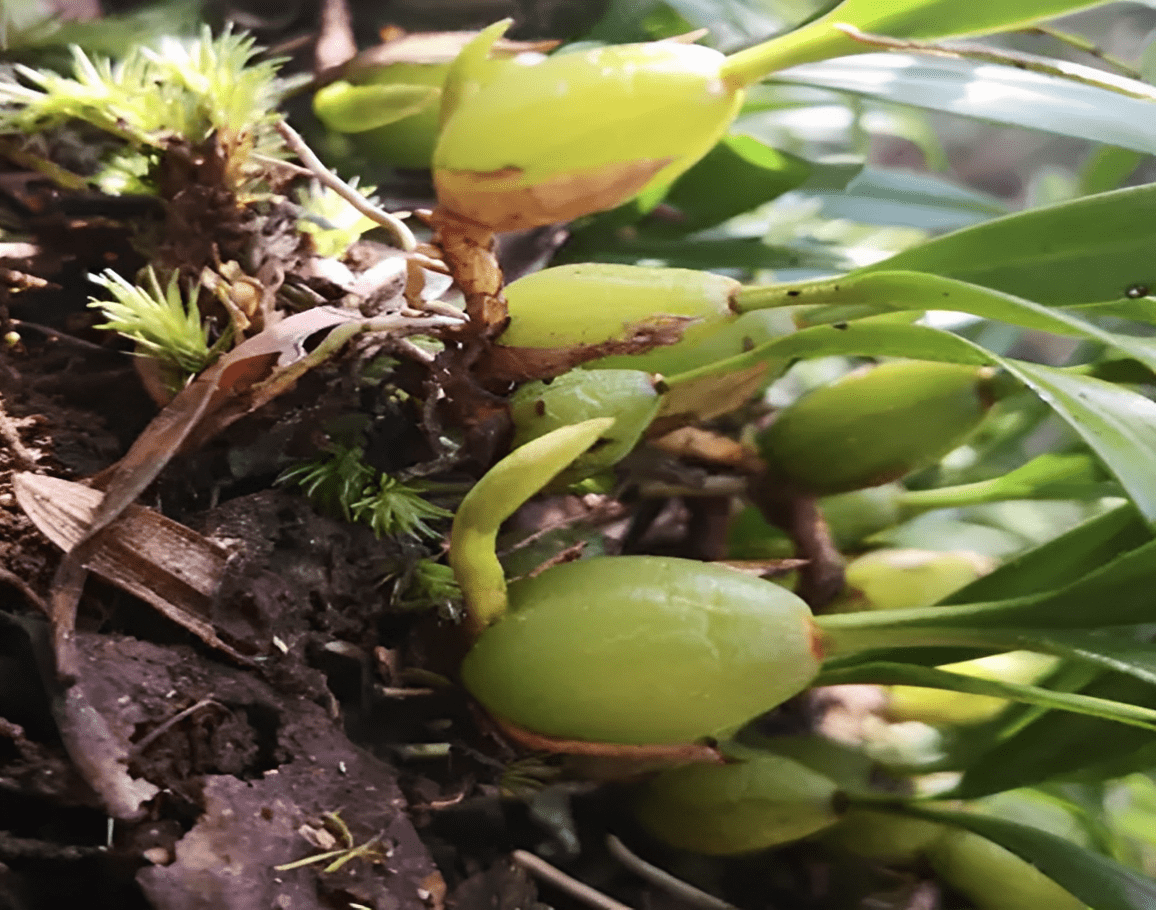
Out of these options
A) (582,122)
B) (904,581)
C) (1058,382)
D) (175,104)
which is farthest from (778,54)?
(904,581)

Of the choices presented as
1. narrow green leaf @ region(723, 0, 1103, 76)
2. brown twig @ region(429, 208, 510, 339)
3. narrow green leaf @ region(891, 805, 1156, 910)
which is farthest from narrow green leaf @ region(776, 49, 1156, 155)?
narrow green leaf @ region(891, 805, 1156, 910)

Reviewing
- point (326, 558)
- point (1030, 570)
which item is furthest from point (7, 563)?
point (1030, 570)

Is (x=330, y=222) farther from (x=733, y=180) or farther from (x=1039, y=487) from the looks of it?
(x=1039, y=487)

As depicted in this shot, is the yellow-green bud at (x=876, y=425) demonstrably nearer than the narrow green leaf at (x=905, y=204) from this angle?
Yes

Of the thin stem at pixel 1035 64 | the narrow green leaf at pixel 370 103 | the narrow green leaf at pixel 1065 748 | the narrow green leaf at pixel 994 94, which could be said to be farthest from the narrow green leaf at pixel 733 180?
the narrow green leaf at pixel 1065 748

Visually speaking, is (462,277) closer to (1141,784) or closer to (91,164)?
(91,164)

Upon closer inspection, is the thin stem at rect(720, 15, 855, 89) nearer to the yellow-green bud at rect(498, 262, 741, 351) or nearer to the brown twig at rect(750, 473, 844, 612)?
the yellow-green bud at rect(498, 262, 741, 351)

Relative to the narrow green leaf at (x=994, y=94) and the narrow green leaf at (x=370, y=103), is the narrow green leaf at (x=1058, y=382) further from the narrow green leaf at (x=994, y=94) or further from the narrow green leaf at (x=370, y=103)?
the narrow green leaf at (x=370, y=103)
